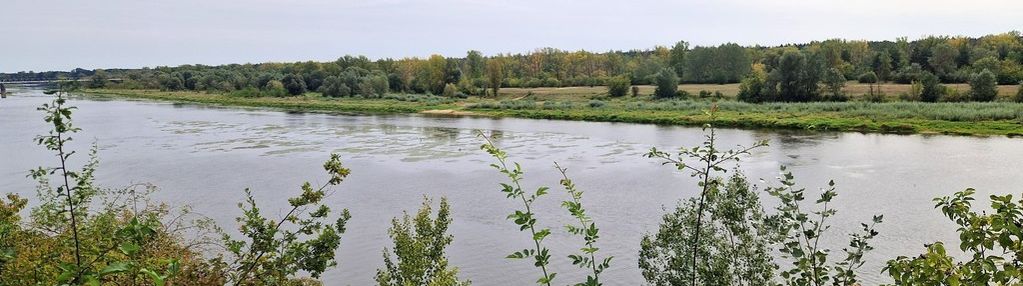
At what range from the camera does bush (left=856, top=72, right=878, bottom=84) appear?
2886 inches

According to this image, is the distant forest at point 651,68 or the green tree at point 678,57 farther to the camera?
the green tree at point 678,57

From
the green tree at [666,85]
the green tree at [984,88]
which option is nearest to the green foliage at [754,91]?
the green tree at [666,85]

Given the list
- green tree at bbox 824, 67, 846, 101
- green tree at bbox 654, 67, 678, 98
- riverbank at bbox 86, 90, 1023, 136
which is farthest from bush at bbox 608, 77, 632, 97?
green tree at bbox 824, 67, 846, 101

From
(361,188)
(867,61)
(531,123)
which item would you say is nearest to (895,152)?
(361,188)

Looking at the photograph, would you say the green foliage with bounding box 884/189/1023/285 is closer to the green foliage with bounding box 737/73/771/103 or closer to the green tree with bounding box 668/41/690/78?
the green foliage with bounding box 737/73/771/103

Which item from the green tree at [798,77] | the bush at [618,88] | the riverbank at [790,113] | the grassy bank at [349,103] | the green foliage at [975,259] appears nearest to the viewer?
the green foliage at [975,259]

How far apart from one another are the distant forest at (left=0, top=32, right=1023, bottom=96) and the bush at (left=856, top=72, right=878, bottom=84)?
0.40ft

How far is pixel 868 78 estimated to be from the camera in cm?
7500

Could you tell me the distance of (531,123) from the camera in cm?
5666

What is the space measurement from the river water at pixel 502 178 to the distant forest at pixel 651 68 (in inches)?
877

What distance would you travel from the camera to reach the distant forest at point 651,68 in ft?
246

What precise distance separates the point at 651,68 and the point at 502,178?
78612mm

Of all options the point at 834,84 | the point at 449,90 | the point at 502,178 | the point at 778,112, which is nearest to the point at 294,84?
the point at 449,90

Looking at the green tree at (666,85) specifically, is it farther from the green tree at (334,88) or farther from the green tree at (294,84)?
the green tree at (294,84)
